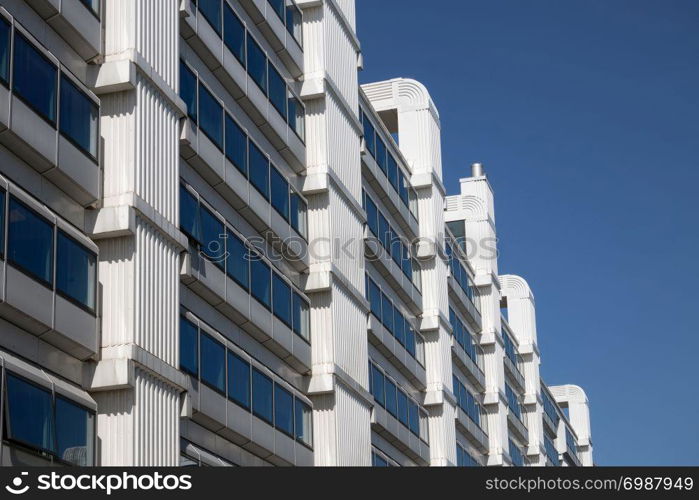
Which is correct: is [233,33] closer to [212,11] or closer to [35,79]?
[212,11]

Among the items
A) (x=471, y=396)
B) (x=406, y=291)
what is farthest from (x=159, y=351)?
(x=471, y=396)

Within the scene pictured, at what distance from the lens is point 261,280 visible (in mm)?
41812

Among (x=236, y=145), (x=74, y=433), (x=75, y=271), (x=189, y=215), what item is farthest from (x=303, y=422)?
(x=74, y=433)

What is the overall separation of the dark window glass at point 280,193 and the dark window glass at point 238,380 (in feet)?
23.9

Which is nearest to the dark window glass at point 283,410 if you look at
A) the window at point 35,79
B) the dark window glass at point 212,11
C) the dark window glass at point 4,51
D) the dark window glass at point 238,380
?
the dark window glass at point 238,380

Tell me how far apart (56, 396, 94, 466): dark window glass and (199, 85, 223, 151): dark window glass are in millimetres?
11818

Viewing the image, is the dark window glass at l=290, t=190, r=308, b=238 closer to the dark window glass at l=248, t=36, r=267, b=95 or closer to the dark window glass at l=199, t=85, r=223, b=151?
the dark window glass at l=248, t=36, r=267, b=95

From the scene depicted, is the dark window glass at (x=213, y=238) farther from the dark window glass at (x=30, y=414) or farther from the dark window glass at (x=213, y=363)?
the dark window glass at (x=30, y=414)

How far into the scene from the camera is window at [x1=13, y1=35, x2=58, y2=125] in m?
28.0

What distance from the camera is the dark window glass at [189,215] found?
3553cm
